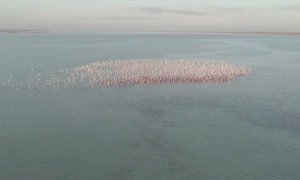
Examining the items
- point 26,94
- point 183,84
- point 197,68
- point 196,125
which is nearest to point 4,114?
point 26,94

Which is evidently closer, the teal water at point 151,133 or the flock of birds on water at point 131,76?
the teal water at point 151,133

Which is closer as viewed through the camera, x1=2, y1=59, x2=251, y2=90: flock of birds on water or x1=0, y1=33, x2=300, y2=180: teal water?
x1=0, y1=33, x2=300, y2=180: teal water

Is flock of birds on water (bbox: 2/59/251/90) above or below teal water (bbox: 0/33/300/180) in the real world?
above

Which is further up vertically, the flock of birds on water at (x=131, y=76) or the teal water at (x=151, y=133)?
the flock of birds on water at (x=131, y=76)

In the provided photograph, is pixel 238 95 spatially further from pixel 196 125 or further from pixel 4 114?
pixel 4 114
